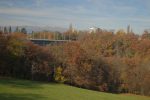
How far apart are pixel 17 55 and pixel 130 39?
155 ft

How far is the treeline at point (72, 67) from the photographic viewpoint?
130 feet

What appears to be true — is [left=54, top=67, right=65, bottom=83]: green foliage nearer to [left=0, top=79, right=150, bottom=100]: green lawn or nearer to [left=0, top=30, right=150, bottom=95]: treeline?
[left=0, top=30, right=150, bottom=95]: treeline

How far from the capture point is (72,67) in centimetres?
4291

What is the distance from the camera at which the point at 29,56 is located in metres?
40.7

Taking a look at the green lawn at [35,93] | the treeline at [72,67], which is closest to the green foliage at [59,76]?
the treeline at [72,67]

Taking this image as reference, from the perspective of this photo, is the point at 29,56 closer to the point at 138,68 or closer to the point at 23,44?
the point at 23,44

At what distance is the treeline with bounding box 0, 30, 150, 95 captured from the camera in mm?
39688

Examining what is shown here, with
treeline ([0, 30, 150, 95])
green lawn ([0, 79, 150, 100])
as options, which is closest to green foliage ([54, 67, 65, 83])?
treeline ([0, 30, 150, 95])

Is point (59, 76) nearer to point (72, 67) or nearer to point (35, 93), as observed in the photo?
point (72, 67)

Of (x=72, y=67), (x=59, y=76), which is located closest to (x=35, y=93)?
(x=59, y=76)

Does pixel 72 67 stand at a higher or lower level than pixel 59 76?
higher

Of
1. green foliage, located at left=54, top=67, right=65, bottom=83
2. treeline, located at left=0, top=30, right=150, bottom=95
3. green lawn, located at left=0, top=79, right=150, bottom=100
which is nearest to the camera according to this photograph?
green lawn, located at left=0, top=79, right=150, bottom=100

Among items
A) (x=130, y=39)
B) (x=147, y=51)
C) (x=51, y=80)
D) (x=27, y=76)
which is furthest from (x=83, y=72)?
(x=130, y=39)

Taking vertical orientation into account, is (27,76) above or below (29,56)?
below
